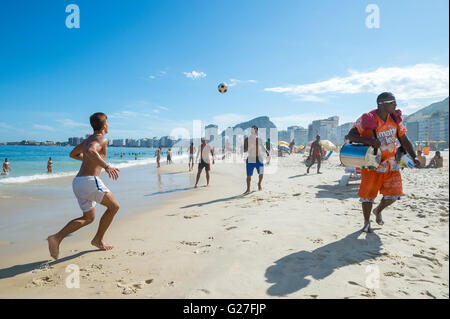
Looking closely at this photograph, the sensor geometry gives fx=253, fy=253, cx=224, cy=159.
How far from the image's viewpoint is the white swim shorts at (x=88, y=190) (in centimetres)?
313

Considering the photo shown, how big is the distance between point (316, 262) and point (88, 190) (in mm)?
2816

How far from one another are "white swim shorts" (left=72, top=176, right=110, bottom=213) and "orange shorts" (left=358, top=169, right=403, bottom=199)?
363cm

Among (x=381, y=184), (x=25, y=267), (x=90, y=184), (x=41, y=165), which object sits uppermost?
(x=90, y=184)

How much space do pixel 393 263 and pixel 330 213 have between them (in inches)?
83.3

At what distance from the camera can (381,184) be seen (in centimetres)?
371

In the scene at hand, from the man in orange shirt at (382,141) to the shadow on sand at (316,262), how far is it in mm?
628

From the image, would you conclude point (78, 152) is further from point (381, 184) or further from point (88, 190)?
point (381, 184)

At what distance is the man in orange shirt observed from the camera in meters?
3.60

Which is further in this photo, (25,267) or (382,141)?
(382,141)

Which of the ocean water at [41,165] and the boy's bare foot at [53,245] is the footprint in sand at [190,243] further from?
the ocean water at [41,165]

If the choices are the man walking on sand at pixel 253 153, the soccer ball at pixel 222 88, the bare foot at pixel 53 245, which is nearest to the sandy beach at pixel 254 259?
the bare foot at pixel 53 245

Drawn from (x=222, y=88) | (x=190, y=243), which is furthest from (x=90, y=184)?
(x=222, y=88)

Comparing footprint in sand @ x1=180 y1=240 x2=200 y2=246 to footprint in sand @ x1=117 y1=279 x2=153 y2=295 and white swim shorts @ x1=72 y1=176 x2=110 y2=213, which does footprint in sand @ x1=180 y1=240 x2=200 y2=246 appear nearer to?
footprint in sand @ x1=117 y1=279 x2=153 y2=295
